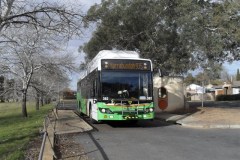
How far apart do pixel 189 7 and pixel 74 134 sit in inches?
710

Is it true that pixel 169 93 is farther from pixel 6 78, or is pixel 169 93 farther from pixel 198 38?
pixel 6 78

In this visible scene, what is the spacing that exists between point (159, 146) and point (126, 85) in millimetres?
6857

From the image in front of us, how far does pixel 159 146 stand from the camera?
1395 centimetres

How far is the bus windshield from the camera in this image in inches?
803

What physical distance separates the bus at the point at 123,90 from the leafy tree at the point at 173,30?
13.1 m

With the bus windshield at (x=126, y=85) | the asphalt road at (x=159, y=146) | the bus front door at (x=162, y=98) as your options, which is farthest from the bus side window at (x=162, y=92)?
the asphalt road at (x=159, y=146)

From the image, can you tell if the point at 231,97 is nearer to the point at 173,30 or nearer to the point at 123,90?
the point at 173,30

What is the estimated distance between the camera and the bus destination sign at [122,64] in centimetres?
2073

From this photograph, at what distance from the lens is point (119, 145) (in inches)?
568

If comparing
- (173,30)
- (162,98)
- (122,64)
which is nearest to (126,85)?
(122,64)

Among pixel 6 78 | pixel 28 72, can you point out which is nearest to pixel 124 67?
pixel 28 72

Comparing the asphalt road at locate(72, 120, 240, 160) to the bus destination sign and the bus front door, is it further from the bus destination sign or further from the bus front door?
the bus front door

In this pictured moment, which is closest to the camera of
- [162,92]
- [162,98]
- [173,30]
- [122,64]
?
[122,64]

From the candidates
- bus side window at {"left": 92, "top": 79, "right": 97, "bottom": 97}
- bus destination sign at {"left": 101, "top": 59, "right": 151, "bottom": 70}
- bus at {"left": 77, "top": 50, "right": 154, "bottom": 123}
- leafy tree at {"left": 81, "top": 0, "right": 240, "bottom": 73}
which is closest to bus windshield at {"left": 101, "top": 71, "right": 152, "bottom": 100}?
bus at {"left": 77, "top": 50, "right": 154, "bottom": 123}
